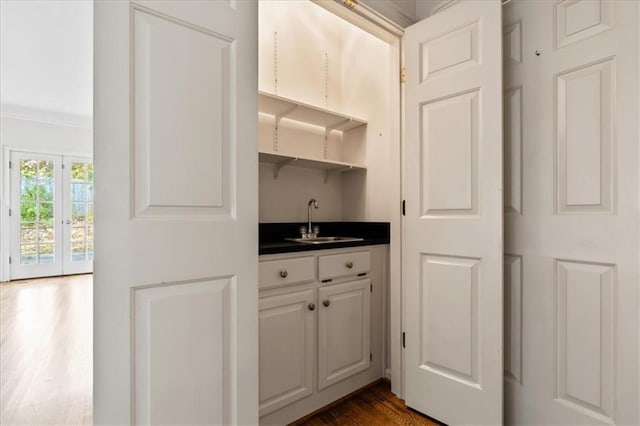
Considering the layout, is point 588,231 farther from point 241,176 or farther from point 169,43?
point 169,43

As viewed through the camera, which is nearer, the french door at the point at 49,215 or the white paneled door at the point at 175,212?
the white paneled door at the point at 175,212

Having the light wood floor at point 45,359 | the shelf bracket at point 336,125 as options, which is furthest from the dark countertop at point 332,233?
the light wood floor at point 45,359

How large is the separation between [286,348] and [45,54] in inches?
154

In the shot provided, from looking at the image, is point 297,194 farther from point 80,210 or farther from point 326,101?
point 80,210

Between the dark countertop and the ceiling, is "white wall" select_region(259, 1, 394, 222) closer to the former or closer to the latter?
the dark countertop

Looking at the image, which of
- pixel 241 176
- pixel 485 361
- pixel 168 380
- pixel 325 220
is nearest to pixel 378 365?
pixel 485 361

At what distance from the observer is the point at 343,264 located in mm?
1879

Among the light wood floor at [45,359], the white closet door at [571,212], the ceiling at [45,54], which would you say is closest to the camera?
the white closet door at [571,212]

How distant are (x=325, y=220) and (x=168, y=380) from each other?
5.23 ft

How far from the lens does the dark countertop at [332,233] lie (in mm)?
1824

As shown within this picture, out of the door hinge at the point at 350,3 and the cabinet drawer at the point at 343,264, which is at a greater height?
the door hinge at the point at 350,3

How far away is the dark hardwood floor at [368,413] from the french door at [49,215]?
5.84 metres

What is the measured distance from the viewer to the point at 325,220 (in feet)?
8.18

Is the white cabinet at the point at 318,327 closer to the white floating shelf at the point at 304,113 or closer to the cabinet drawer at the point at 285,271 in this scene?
the cabinet drawer at the point at 285,271
